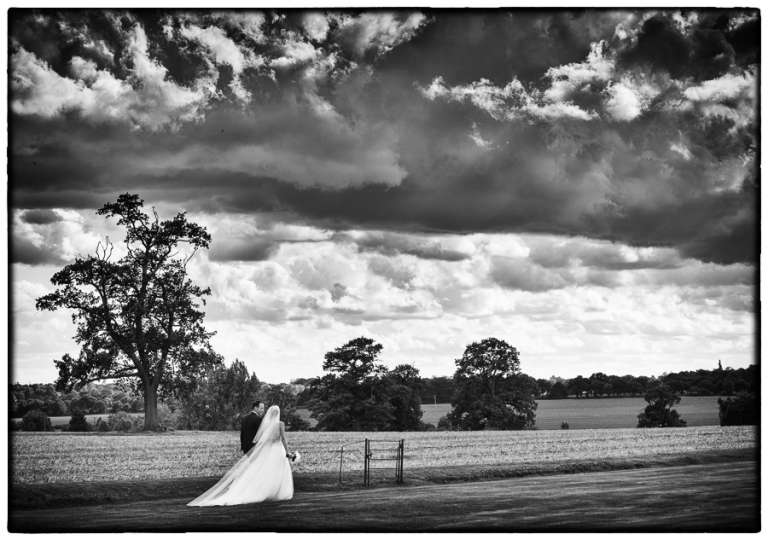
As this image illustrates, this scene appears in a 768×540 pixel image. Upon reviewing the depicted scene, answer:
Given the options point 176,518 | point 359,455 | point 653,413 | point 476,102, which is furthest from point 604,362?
point 176,518

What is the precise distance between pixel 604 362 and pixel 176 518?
23437mm

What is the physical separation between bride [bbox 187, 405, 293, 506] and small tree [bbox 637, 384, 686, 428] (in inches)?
1083

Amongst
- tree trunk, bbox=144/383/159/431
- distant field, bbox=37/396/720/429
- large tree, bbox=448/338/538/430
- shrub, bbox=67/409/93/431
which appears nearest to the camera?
tree trunk, bbox=144/383/159/431

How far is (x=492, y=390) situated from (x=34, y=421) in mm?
24894

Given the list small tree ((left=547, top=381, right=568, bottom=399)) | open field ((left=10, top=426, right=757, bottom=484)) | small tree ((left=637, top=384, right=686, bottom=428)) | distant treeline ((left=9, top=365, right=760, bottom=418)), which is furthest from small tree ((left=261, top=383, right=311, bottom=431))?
small tree ((left=637, top=384, right=686, bottom=428))

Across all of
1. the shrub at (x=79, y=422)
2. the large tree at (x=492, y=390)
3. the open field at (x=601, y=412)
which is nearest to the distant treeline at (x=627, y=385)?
the open field at (x=601, y=412)

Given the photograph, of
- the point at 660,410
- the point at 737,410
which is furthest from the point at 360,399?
the point at 737,410

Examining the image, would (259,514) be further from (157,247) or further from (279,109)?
(157,247)

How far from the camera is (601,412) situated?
39312 mm

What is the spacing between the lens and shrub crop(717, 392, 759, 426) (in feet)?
107

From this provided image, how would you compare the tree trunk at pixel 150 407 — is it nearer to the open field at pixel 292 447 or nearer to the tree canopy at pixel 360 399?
the open field at pixel 292 447

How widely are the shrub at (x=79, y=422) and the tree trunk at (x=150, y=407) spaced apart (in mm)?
2574

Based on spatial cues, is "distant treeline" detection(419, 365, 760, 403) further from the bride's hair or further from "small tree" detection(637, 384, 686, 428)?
the bride's hair

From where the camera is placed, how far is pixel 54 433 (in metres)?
28.0
